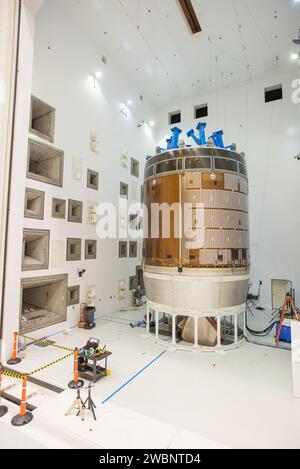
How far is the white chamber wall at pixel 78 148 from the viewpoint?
1004 centimetres

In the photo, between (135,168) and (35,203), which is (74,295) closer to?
(35,203)

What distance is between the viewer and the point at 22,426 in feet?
15.3

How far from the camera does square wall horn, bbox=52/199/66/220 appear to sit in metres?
10.4

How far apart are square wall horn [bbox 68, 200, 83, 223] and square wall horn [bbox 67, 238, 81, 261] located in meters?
0.88

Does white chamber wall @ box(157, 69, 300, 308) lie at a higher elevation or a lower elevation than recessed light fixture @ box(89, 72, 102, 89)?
lower

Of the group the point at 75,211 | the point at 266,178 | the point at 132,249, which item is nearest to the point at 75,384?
the point at 75,211

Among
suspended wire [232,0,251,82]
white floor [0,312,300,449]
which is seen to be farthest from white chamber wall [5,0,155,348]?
suspended wire [232,0,251,82]

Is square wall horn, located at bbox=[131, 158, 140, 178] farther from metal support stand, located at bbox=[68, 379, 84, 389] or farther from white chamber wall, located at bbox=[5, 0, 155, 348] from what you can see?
metal support stand, located at bbox=[68, 379, 84, 389]

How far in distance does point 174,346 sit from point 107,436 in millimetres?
4941

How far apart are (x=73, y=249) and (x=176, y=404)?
25.1 feet

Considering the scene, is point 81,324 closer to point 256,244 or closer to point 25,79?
point 25,79

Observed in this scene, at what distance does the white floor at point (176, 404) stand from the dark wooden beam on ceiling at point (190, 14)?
11.8 meters

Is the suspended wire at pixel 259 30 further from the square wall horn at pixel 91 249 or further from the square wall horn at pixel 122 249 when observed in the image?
the square wall horn at pixel 91 249

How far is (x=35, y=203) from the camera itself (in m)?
9.92
